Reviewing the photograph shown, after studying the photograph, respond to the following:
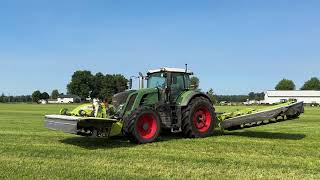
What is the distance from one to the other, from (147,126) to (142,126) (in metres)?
0.19

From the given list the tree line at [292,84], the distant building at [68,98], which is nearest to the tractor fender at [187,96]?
the distant building at [68,98]

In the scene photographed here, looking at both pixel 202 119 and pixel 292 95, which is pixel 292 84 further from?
pixel 202 119

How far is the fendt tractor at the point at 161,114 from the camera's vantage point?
12.2 m

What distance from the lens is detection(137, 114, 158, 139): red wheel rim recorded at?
12.7 meters

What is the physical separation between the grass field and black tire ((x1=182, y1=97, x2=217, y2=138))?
1.45 feet

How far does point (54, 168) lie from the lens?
852cm

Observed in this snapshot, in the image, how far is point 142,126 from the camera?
12.8 meters

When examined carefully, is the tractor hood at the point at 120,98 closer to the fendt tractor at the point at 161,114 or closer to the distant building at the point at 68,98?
the fendt tractor at the point at 161,114

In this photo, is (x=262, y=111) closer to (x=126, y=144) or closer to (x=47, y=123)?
(x=126, y=144)

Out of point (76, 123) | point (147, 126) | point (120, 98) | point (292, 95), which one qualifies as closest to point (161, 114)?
point (147, 126)

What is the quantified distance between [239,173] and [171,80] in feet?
21.7

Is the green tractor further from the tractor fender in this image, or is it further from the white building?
the white building

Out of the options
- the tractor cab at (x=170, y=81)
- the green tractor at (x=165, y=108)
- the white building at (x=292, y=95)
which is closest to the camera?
the green tractor at (x=165, y=108)

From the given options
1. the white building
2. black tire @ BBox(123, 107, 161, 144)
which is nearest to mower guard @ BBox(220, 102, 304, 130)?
black tire @ BBox(123, 107, 161, 144)
